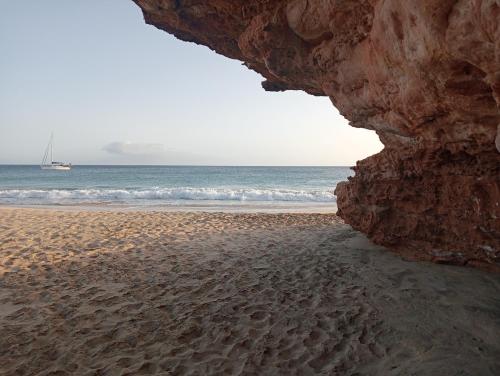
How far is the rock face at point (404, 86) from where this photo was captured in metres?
3.36

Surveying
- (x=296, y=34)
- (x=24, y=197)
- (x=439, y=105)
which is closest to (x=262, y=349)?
(x=439, y=105)

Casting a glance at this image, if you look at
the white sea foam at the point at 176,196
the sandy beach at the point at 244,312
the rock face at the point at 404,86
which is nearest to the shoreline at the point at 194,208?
the white sea foam at the point at 176,196

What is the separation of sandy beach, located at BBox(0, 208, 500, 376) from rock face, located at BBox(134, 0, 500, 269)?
725 millimetres

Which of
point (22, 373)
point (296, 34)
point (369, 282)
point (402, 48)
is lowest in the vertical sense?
point (22, 373)

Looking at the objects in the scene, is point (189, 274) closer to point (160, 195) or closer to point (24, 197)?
point (160, 195)

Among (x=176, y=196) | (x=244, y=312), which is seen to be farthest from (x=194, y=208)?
Result: (x=244, y=312)

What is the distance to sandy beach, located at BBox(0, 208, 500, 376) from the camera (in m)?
3.68

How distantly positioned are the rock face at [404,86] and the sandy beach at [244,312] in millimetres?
725

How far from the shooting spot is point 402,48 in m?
3.89

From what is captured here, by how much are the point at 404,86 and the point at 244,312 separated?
3.60m

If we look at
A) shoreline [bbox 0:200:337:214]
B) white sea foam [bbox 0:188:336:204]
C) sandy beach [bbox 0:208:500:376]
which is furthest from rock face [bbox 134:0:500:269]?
white sea foam [bbox 0:188:336:204]

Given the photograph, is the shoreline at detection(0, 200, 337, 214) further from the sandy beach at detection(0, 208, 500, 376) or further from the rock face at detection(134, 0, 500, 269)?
the rock face at detection(134, 0, 500, 269)

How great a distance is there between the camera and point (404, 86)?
435 centimetres

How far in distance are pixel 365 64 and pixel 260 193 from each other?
20.4 meters
